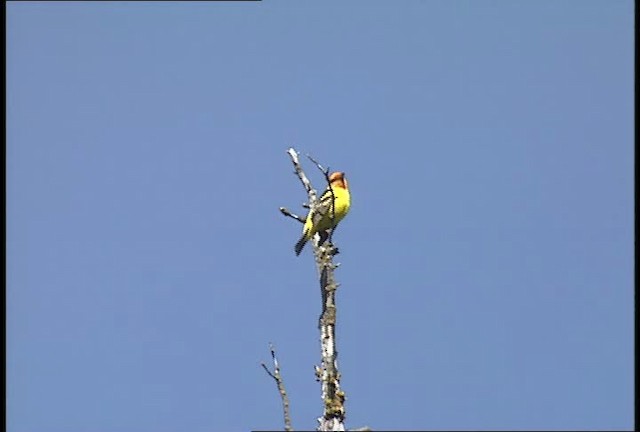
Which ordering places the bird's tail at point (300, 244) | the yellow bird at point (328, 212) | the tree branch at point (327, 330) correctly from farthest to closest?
the bird's tail at point (300, 244) → the yellow bird at point (328, 212) → the tree branch at point (327, 330)

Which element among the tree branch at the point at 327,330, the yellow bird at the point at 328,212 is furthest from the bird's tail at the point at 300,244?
the tree branch at the point at 327,330

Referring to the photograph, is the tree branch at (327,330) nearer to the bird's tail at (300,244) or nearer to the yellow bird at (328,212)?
the yellow bird at (328,212)

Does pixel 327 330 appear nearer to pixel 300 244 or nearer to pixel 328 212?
pixel 328 212

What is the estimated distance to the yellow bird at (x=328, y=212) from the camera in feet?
28.9

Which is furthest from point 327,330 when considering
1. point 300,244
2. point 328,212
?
point 300,244

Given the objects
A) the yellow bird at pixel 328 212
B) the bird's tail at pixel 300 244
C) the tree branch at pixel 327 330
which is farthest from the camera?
the bird's tail at pixel 300 244

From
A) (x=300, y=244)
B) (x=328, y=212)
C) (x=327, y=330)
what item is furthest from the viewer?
(x=300, y=244)

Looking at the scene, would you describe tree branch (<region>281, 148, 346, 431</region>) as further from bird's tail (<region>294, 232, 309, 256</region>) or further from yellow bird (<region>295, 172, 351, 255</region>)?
bird's tail (<region>294, 232, 309, 256</region>)

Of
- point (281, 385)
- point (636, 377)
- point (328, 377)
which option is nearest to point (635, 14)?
point (636, 377)

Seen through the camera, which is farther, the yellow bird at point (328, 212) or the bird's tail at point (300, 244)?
the bird's tail at point (300, 244)

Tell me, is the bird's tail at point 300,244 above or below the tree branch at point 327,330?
above

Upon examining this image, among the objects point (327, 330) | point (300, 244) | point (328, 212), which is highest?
point (300, 244)

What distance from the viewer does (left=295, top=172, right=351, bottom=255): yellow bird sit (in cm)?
881

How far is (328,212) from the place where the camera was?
8.45 m
